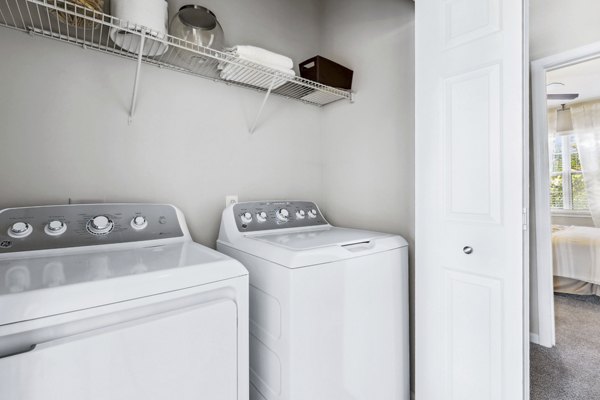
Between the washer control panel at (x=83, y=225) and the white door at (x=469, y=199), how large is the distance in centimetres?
120

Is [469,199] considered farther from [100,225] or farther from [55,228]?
[55,228]

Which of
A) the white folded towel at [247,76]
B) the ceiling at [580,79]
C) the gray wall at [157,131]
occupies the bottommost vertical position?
the gray wall at [157,131]

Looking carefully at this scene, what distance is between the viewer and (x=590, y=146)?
454 centimetres

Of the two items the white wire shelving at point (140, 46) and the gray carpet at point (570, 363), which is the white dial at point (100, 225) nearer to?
the white wire shelving at point (140, 46)

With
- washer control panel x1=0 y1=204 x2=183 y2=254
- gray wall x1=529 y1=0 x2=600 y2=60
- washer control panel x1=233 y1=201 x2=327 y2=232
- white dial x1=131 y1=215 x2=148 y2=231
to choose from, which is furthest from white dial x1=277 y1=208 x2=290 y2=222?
gray wall x1=529 y1=0 x2=600 y2=60

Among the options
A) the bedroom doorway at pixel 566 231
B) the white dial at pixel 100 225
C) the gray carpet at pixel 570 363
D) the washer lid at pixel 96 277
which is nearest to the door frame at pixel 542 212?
the bedroom doorway at pixel 566 231

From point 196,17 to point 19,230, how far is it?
1160 mm

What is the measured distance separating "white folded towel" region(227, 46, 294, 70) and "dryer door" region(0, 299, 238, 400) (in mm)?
1139

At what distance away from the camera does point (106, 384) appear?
746mm

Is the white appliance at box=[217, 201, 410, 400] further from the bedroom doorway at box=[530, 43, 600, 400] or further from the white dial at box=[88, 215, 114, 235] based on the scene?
the bedroom doorway at box=[530, 43, 600, 400]

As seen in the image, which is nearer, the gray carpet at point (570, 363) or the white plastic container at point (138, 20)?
the white plastic container at point (138, 20)

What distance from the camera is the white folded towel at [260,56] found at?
1424 mm

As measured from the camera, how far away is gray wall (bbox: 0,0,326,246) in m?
1.21

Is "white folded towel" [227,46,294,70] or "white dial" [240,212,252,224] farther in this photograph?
"white dial" [240,212,252,224]
